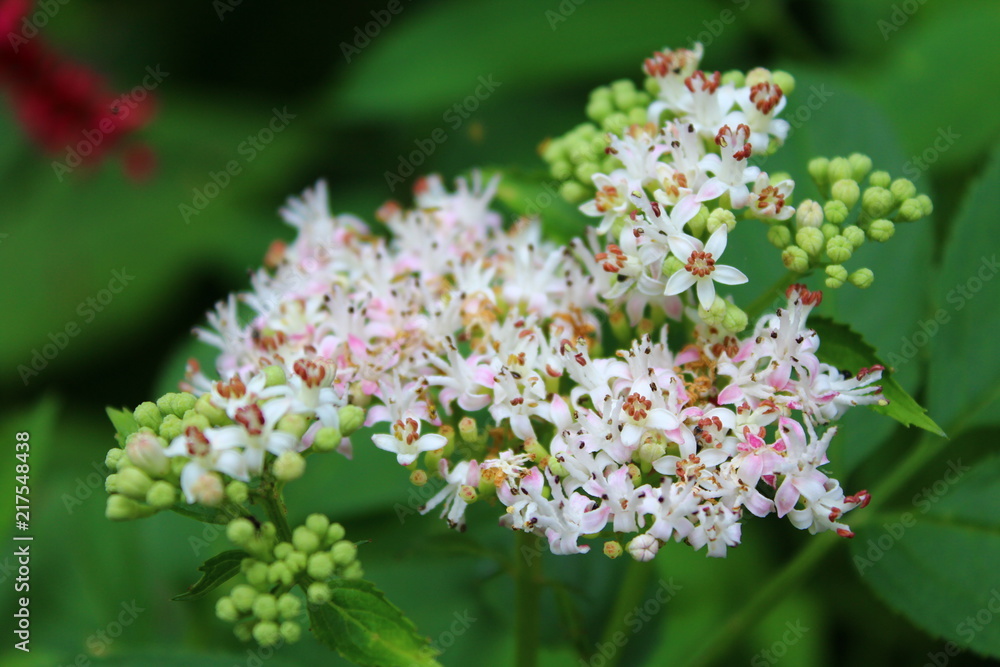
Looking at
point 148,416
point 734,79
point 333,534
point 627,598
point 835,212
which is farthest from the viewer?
point 627,598

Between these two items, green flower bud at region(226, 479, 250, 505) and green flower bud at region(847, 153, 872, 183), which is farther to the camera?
green flower bud at region(847, 153, 872, 183)

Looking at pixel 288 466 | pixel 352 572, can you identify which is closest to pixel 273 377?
pixel 288 466

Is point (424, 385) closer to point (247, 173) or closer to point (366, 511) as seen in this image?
point (366, 511)

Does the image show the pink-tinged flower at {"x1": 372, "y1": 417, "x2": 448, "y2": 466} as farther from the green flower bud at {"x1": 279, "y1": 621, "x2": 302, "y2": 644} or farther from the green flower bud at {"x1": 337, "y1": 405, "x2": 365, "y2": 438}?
the green flower bud at {"x1": 279, "y1": 621, "x2": 302, "y2": 644}

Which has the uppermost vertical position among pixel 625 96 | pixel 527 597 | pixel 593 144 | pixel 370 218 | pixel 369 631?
pixel 370 218

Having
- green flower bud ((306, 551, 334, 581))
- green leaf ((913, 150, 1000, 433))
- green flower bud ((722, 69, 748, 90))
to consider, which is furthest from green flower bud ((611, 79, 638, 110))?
green flower bud ((306, 551, 334, 581))

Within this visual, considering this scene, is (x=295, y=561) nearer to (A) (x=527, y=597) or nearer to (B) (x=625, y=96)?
(A) (x=527, y=597)

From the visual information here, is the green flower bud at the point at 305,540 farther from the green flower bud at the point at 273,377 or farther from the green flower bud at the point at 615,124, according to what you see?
the green flower bud at the point at 615,124
